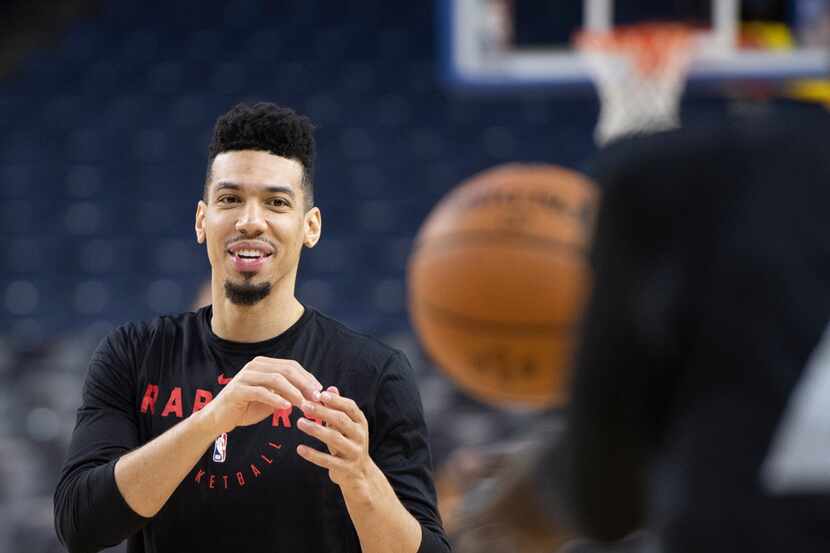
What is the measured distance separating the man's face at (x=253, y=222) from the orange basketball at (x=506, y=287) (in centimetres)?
174

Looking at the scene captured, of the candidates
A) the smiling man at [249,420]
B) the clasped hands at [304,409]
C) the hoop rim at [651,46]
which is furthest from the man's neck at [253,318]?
the hoop rim at [651,46]

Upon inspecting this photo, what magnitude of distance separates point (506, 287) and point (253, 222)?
1.85 metres

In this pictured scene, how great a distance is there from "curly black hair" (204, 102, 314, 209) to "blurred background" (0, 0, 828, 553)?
700 cm

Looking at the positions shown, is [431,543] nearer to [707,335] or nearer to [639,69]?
[707,335]

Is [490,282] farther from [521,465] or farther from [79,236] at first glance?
[79,236]

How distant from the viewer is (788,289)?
0.99 metres

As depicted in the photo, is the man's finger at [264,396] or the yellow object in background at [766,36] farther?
the yellow object in background at [766,36]

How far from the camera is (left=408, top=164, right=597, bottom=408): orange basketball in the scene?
3.80 m

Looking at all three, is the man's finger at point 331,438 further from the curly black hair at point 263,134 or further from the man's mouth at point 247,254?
the curly black hair at point 263,134

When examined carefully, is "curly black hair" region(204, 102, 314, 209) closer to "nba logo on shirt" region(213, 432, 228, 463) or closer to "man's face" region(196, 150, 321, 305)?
"man's face" region(196, 150, 321, 305)

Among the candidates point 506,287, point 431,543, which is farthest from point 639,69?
point 431,543

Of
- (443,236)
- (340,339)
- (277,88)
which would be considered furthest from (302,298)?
(340,339)

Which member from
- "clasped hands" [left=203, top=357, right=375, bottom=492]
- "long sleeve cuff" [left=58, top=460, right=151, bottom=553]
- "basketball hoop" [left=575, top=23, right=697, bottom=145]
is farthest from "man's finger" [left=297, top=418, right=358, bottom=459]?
"basketball hoop" [left=575, top=23, right=697, bottom=145]

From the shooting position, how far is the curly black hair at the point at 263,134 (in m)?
2.11
